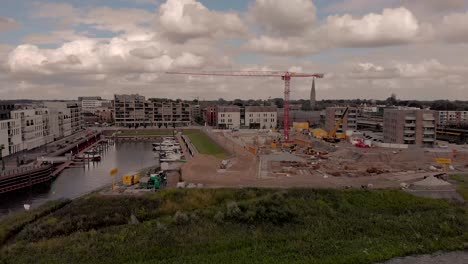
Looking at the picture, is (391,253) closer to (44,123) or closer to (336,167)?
(336,167)

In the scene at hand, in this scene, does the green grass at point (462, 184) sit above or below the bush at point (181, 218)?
above

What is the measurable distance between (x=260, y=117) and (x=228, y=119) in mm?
5841

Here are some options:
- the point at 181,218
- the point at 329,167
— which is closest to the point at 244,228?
the point at 181,218

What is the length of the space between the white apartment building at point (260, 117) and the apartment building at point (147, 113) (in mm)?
15492

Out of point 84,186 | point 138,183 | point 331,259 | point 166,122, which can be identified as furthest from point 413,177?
point 166,122

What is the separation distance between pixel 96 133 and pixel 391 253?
58.0 meters

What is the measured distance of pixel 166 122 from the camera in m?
79.2

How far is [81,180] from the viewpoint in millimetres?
31453

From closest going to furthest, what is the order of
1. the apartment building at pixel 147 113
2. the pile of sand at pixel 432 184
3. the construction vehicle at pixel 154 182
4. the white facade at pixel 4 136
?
the pile of sand at pixel 432 184 < the construction vehicle at pixel 154 182 < the white facade at pixel 4 136 < the apartment building at pixel 147 113

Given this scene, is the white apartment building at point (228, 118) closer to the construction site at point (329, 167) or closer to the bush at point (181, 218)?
the construction site at point (329, 167)

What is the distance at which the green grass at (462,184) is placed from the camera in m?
21.5

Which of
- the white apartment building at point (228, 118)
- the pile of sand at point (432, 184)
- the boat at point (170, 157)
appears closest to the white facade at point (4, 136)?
the boat at point (170, 157)

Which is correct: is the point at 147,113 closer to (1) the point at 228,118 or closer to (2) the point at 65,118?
(1) the point at 228,118

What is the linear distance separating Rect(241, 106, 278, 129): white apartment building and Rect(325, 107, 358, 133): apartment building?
56.0 feet
